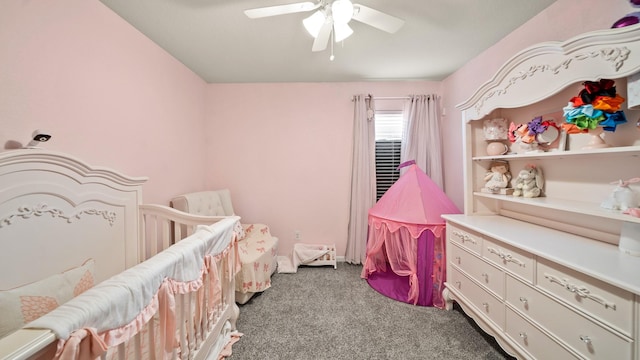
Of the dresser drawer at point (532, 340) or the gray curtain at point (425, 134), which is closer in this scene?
the dresser drawer at point (532, 340)

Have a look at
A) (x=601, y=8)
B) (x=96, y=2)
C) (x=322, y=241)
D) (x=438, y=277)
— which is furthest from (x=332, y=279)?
(x=96, y=2)

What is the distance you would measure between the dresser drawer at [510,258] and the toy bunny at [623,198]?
1.44 ft

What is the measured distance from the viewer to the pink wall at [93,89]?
3.67 ft

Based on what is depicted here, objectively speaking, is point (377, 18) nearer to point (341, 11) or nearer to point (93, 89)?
point (341, 11)

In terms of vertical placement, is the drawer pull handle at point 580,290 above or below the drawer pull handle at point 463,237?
below

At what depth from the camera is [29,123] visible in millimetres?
1161

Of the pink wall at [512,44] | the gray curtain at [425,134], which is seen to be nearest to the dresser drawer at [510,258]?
the pink wall at [512,44]

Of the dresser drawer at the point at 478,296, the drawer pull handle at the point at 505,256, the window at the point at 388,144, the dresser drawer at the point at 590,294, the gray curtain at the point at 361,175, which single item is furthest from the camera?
the window at the point at 388,144

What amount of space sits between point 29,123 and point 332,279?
8.20ft

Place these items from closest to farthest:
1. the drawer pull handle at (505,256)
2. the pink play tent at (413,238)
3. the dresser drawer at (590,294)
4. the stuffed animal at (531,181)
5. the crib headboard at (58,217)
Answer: the dresser drawer at (590,294) → the crib headboard at (58,217) → the drawer pull handle at (505,256) → the stuffed animal at (531,181) → the pink play tent at (413,238)

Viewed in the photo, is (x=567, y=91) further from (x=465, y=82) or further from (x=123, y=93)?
(x=123, y=93)

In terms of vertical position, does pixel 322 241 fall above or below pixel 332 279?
above

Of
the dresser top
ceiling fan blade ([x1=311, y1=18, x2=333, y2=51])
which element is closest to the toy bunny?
the dresser top

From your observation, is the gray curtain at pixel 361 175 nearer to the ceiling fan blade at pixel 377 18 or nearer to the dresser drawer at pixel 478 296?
the dresser drawer at pixel 478 296
